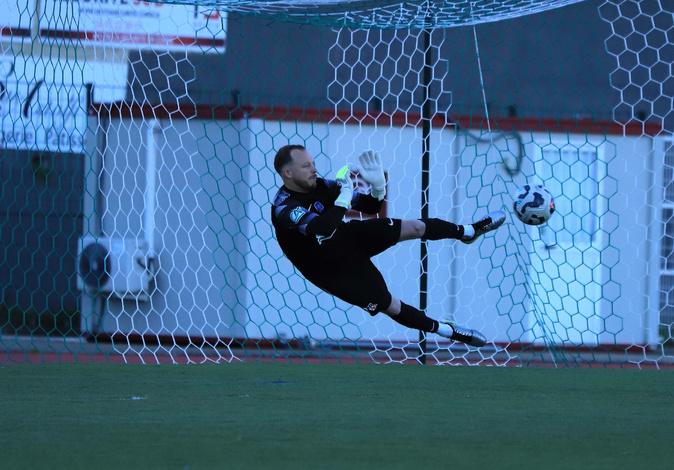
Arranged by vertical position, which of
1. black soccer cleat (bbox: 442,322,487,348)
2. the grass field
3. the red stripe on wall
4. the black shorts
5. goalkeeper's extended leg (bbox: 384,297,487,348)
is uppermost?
the red stripe on wall

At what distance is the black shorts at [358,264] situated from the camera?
7.25 m

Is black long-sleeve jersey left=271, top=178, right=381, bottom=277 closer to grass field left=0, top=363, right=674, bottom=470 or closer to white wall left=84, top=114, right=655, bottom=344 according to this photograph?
grass field left=0, top=363, right=674, bottom=470

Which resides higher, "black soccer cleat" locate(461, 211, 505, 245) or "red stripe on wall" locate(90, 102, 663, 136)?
"red stripe on wall" locate(90, 102, 663, 136)

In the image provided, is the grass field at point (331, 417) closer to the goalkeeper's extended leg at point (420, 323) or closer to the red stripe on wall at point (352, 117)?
the goalkeeper's extended leg at point (420, 323)

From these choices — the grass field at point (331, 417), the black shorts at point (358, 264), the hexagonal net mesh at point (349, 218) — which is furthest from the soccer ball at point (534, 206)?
the hexagonal net mesh at point (349, 218)

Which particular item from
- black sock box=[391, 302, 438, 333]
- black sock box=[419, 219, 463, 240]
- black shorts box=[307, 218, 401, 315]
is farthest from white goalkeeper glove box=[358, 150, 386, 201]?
black sock box=[391, 302, 438, 333]

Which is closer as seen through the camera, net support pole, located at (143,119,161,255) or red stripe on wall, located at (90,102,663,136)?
red stripe on wall, located at (90,102,663,136)

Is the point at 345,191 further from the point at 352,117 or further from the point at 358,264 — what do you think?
the point at 352,117

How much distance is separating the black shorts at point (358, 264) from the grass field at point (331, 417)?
596 millimetres

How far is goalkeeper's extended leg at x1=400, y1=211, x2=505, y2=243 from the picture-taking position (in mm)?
7258

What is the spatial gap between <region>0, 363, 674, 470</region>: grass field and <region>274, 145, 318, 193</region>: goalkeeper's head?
135 cm

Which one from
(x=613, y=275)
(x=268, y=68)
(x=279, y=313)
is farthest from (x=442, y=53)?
(x=279, y=313)

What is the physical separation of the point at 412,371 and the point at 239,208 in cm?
322

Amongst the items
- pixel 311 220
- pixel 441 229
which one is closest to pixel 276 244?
pixel 441 229
